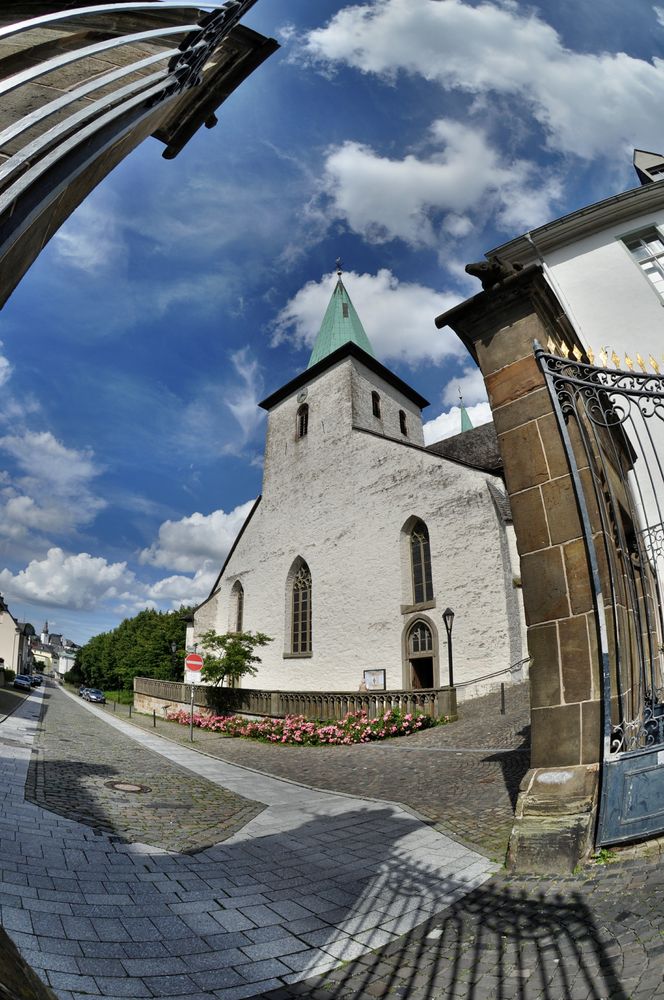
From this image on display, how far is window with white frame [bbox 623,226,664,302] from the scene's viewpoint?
1148 cm

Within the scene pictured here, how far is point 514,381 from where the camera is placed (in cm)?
459

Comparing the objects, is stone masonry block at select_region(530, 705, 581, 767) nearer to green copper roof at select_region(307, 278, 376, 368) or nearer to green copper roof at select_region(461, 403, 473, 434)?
green copper roof at select_region(307, 278, 376, 368)

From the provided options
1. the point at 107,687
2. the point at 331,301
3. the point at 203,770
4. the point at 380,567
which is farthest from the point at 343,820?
the point at 107,687

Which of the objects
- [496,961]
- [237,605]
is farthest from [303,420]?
[496,961]

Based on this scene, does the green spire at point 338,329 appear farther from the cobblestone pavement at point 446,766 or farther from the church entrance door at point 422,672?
the cobblestone pavement at point 446,766

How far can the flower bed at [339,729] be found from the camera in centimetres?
1291

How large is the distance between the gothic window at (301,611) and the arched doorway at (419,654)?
555cm

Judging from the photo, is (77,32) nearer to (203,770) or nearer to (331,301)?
(203,770)

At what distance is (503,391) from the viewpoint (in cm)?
464

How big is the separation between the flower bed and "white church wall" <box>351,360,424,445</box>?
45.7 ft

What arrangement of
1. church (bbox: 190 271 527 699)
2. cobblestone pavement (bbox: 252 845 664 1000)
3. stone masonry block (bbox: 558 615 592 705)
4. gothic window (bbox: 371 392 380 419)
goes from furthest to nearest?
gothic window (bbox: 371 392 380 419) < church (bbox: 190 271 527 699) < stone masonry block (bbox: 558 615 592 705) < cobblestone pavement (bbox: 252 845 664 1000)

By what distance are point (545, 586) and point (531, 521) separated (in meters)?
0.54

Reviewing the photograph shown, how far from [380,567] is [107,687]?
164ft

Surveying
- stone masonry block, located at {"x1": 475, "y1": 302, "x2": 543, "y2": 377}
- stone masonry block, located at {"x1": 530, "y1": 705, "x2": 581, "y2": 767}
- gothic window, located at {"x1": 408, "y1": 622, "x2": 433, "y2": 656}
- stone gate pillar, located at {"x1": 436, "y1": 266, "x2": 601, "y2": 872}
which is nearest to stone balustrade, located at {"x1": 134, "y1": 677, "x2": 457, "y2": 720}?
gothic window, located at {"x1": 408, "y1": 622, "x2": 433, "y2": 656}
